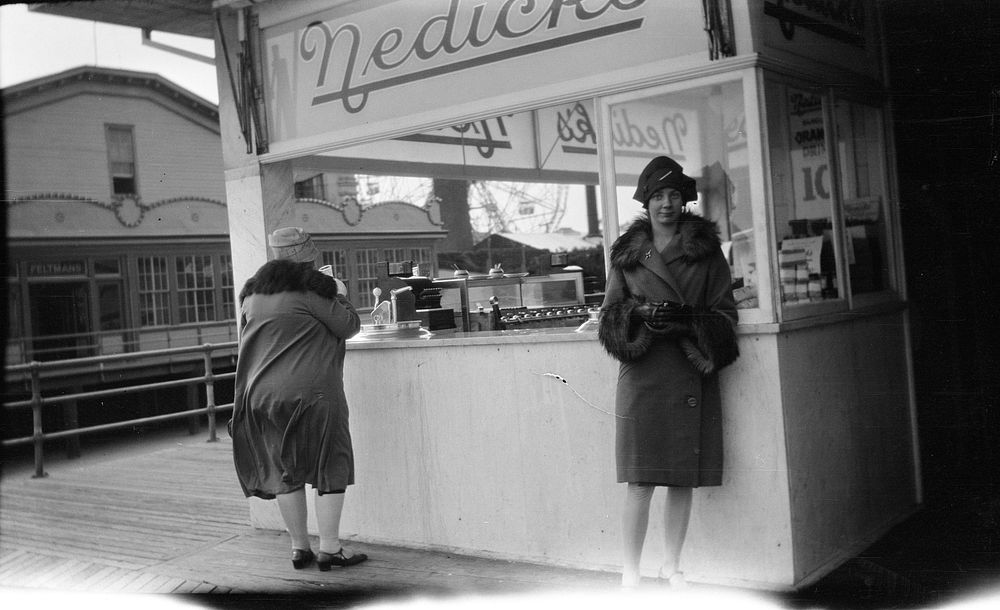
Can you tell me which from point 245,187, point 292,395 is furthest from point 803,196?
point 245,187

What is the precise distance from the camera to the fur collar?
3.54 metres

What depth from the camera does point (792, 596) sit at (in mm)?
3562

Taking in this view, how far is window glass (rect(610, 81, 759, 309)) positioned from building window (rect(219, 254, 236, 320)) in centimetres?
1176

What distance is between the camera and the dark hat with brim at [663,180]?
357cm

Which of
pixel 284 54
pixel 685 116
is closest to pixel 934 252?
pixel 685 116

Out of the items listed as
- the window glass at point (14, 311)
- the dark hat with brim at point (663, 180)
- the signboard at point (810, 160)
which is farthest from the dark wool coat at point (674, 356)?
the window glass at point (14, 311)

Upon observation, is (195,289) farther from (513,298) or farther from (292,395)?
(292,395)

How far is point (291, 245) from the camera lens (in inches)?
175

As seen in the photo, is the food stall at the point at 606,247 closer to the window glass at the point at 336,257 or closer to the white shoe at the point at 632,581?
the white shoe at the point at 632,581

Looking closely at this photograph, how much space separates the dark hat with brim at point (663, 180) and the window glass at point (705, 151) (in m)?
0.15

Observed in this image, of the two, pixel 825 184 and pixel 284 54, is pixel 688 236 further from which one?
pixel 284 54

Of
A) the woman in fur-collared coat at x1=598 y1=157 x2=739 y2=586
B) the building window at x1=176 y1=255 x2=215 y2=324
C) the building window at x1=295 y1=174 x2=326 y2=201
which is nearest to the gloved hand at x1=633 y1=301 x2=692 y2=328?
the woman in fur-collared coat at x1=598 y1=157 x2=739 y2=586

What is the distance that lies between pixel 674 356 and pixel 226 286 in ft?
52.9

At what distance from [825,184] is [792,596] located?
6.48 ft
